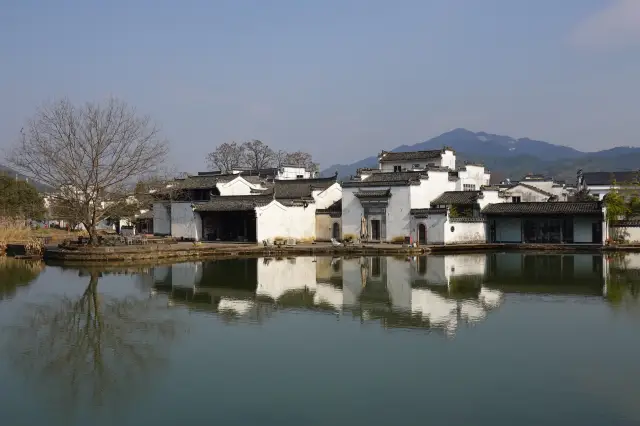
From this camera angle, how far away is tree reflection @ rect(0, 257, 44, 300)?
1945 cm

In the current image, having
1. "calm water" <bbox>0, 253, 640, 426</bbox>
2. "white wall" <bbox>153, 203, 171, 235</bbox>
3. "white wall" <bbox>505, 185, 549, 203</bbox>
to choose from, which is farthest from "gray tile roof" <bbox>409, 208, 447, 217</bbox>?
"white wall" <bbox>153, 203, 171, 235</bbox>

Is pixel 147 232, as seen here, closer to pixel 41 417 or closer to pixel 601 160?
pixel 41 417

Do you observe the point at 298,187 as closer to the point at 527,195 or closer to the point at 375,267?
the point at 527,195

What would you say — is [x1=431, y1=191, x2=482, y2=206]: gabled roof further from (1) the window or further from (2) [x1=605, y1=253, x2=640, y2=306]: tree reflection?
(2) [x1=605, y1=253, x2=640, y2=306]: tree reflection

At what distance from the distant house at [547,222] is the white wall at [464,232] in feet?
1.77

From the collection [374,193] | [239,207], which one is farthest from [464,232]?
[239,207]

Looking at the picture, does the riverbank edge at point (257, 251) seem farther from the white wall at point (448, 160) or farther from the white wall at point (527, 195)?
the white wall at point (448, 160)

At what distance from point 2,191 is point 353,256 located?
89.0 ft

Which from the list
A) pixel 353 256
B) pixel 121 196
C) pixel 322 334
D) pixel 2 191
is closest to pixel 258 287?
pixel 322 334

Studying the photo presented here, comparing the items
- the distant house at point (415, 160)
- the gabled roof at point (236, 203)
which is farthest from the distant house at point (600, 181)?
the gabled roof at point (236, 203)

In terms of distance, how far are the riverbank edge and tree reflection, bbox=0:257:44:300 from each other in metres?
1.47

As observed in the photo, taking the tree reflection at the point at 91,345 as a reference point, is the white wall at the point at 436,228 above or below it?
above

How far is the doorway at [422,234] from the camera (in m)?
32.2

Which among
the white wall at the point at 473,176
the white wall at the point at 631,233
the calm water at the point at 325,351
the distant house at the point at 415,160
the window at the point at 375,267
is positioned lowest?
the calm water at the point at 325,351
